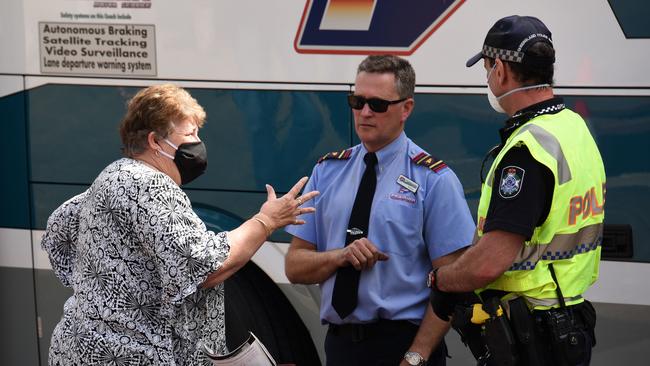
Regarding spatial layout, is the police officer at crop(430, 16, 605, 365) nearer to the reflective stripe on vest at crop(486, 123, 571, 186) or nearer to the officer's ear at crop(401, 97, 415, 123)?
the reflective stripe on vest at crop(486, 123, 571, 186)

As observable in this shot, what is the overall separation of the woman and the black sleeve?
2.64 feet

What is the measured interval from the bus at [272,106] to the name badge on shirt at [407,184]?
0.84 metres

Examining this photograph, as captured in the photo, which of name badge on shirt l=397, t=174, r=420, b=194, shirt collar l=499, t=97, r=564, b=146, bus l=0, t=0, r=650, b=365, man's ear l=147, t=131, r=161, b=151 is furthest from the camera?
bus l=0, t=0, r=650, b=365

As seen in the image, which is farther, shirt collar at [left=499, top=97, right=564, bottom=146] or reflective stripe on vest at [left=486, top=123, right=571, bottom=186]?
shirt collar at [left=499, top=97, right=564, bottom=146]

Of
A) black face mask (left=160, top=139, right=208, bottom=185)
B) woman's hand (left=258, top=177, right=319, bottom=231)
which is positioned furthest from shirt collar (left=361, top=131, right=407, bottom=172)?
black face mask (left=160, top=139, right=208, bottom=185)

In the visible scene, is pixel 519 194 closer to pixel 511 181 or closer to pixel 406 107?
pixel 511 181

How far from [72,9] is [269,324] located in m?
1.73

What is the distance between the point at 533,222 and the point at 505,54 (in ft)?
1.71

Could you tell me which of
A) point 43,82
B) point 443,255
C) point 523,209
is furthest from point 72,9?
point 523,209

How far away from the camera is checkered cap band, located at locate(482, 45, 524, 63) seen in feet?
9.34

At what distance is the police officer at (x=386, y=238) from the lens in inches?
127

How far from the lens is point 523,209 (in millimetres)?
2678

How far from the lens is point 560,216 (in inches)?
109

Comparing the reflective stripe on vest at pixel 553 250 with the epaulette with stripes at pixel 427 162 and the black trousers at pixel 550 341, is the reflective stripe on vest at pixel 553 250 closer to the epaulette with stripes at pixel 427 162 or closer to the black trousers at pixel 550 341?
the black trousers at pixel 550 341
